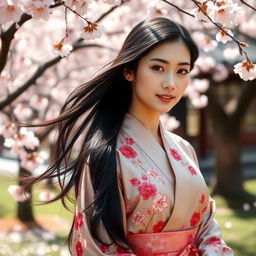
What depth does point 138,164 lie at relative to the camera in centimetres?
239

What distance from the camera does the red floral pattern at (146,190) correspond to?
2305 millimetres

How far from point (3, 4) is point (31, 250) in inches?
187

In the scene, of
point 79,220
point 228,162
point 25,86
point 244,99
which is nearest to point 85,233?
point 79,220

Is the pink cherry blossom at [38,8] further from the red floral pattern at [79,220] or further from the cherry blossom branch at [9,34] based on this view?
the red floral pattern at [79,220]

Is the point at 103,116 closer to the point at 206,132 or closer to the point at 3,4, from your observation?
the point at 3,4

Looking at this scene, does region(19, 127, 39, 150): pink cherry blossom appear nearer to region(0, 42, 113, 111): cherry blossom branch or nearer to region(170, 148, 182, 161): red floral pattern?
region(0, 42, 113, 111): cherry blossom branch

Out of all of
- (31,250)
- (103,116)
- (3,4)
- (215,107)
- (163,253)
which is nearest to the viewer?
(3,4)

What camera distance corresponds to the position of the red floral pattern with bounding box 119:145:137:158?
2.40 metres

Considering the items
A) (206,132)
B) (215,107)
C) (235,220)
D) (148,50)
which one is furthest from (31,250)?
(206,132)

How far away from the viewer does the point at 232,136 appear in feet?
29.8

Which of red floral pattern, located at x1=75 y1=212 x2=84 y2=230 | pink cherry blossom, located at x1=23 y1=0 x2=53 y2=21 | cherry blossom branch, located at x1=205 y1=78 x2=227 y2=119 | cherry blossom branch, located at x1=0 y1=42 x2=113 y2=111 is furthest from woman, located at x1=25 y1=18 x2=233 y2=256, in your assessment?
cherry blossom branch, located at x1=205 y1=78 x2=227 y2=119

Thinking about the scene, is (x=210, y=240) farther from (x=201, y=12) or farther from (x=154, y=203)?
(x=201, y=12)

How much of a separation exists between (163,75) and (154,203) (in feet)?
1.83

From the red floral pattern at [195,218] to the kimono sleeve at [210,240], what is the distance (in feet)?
0.33
